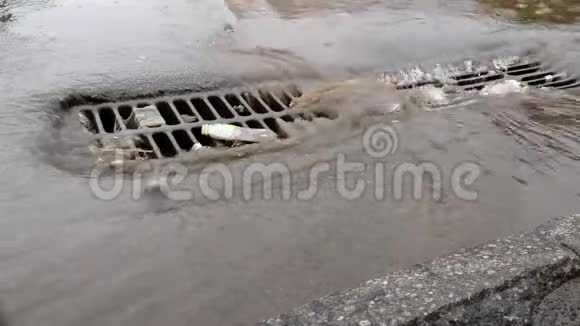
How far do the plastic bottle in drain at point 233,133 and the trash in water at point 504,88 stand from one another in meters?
1.75

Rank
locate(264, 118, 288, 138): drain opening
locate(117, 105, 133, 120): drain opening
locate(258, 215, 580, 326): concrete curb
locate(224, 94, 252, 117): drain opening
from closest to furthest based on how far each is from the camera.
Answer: locate(258, 215, 580, 326): concrete curb < locate(264, 118, 288, 138): drain opening < locate(117, 105, 133, 120): drain opening < locate(224, 94, 252, 117): drain opening

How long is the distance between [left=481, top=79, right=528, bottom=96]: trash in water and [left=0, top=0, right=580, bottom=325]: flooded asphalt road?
0.11m

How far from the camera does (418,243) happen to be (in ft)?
8.24

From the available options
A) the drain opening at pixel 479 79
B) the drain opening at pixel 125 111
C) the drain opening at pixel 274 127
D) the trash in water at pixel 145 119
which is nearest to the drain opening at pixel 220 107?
the drain opening at pixel 274 127

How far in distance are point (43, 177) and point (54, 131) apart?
444 mm

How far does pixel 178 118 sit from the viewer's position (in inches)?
135

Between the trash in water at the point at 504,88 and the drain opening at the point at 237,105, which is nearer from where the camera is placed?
the drain opening at the point at 237,105

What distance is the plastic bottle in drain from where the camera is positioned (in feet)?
10.7

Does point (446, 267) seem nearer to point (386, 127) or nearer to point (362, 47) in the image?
point (386, 127)

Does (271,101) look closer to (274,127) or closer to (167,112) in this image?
(274,127)

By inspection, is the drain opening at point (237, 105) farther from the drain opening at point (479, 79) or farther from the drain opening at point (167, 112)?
the drain opening at point (479, 79)

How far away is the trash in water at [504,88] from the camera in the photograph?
3.96 metres

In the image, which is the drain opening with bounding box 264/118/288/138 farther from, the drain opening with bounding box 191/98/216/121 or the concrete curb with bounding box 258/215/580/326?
the concrete curb with bounding box 258/215/580/326

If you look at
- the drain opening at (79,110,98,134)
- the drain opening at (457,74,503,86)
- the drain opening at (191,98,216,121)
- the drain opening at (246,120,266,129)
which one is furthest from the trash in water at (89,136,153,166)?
the drain opening at (457,74,503,86)
